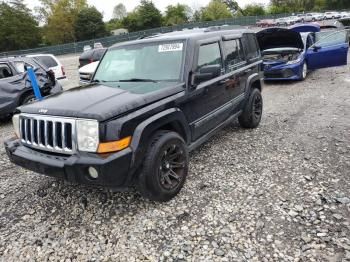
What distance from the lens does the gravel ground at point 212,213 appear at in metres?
2.98

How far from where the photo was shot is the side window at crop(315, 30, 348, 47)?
10.0m

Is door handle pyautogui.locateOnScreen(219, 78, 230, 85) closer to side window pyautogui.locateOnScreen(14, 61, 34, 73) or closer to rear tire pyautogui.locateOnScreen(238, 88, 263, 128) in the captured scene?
rear tire pyautogui.locateOnScreen(238, 88, 263, 128)

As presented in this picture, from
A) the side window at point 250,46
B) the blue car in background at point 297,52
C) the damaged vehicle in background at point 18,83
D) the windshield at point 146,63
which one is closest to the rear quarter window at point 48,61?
the damaged vehicle in background at point 18,83

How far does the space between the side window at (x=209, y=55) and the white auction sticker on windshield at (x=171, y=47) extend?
29 cm

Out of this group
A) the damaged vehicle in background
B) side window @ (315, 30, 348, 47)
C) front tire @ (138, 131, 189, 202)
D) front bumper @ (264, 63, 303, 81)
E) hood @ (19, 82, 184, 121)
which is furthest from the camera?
side window @ (315, 30, 348, 47)

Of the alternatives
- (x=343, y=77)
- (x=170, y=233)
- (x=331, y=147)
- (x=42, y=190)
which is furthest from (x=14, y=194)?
(x=343, y=77)

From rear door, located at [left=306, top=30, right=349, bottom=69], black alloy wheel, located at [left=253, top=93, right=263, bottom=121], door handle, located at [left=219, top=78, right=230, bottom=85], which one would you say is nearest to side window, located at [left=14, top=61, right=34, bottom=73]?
door handle, located at [left=219, top=78, right=230, bottom=85]

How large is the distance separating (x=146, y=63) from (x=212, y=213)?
2108mm

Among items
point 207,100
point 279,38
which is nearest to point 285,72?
point 279,38

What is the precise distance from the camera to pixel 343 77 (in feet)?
32.5

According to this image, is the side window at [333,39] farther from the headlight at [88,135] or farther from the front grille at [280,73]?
the headlight at [88,135]

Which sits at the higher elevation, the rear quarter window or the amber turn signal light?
the rear quarter window

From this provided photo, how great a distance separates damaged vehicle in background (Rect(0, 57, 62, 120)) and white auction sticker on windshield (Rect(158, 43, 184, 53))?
5038mm

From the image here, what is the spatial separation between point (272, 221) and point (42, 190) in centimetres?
290
